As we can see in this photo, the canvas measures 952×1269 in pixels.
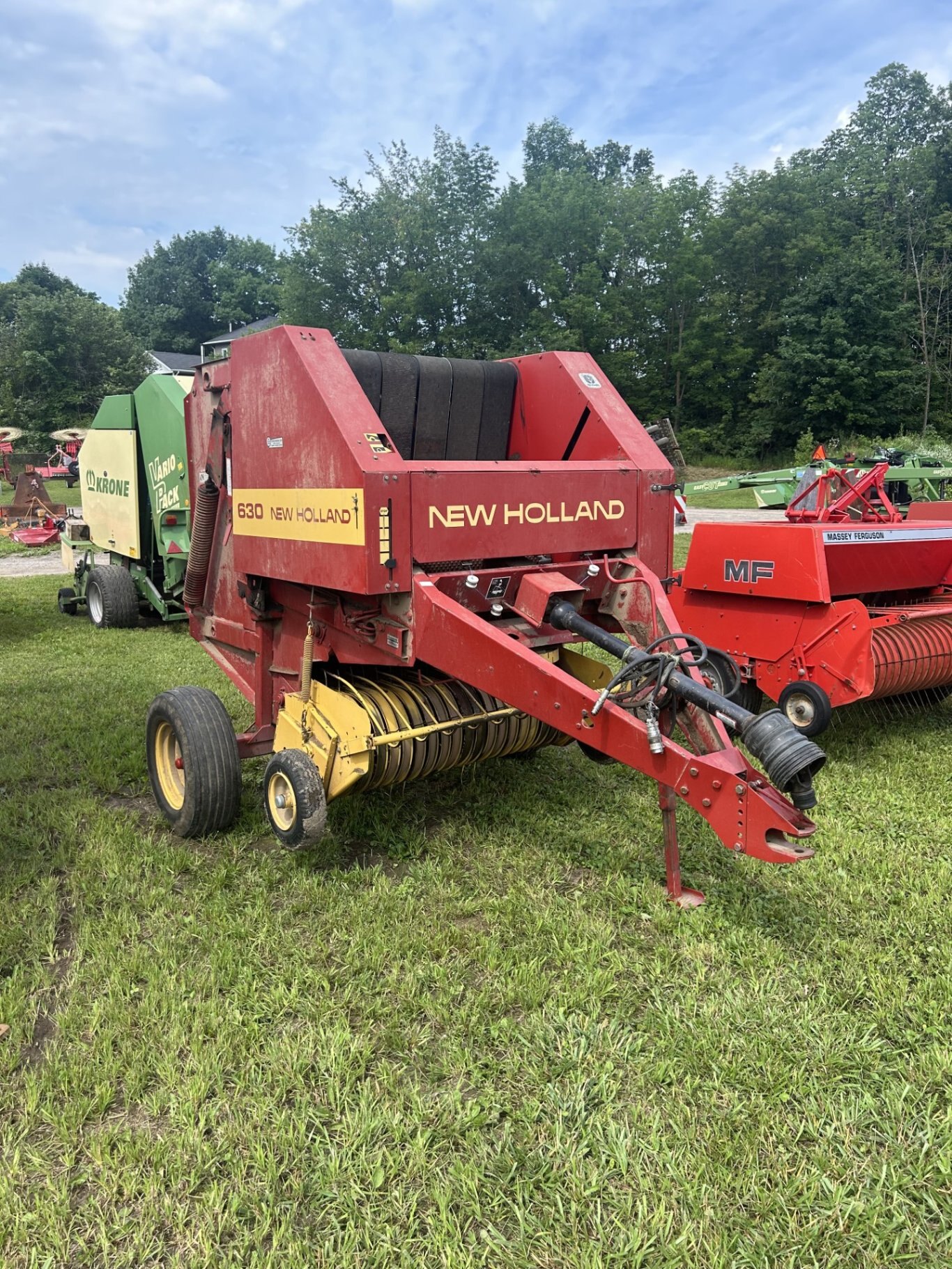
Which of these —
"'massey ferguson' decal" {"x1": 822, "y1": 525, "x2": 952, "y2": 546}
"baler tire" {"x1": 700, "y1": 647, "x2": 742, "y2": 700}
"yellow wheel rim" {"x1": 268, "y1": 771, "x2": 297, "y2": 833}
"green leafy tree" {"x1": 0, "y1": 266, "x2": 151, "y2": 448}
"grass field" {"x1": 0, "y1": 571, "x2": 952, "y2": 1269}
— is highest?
"green leafy tree" {"x1": 0, "y1": 266, "x2": 151, "y2": 448}

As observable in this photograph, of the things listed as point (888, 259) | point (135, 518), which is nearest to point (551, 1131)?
point (135, 518)

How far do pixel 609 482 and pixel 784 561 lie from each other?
1.61 metres

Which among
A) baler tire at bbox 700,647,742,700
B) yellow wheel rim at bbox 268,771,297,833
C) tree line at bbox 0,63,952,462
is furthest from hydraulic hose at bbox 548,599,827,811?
tree line at bbox 0,63,952,462

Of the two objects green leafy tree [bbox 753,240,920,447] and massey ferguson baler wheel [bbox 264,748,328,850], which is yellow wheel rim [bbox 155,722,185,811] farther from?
green leafy tree [bbox 753,240,920,447]

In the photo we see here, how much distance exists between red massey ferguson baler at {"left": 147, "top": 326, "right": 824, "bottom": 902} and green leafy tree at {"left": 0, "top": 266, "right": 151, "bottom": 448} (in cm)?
3650

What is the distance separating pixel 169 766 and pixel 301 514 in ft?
4.79

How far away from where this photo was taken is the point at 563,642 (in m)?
3.45

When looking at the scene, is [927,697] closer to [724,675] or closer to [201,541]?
[724,675]

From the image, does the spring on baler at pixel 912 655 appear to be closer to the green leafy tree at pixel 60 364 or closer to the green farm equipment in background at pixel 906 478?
the green farm equipment in background at pixel 906 478

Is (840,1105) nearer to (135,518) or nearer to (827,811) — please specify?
(827,811)

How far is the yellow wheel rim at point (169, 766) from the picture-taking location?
390 cm

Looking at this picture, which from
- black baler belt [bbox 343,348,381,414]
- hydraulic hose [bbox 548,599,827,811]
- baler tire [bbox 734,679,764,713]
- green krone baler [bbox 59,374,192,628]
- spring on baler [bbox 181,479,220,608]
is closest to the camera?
hydraulic hose [bbox 548,599,827,811]

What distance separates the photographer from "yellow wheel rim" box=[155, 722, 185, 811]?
390cm

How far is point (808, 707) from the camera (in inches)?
178
